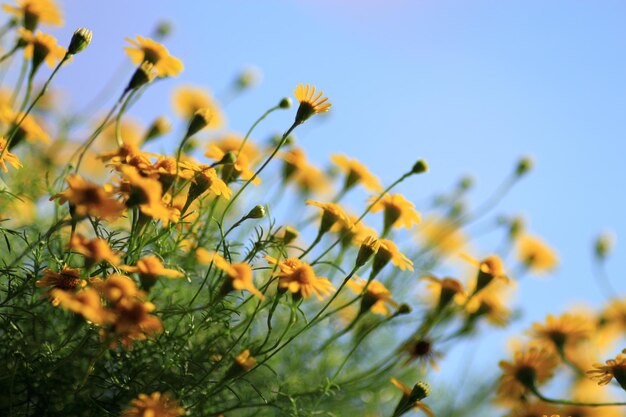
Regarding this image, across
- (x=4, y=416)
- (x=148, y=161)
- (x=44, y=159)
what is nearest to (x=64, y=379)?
(x=4, y=416)

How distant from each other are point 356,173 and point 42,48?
0.61 m

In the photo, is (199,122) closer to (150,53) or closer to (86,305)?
(150,53)

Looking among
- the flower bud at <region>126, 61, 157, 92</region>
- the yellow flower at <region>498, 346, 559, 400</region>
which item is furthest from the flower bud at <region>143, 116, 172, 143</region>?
the yellow flower at <region>498, 346, 559, 400</region>

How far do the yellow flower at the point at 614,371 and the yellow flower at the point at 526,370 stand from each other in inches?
8.4

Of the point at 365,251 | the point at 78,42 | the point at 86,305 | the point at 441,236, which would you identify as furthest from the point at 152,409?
the point at 441,236

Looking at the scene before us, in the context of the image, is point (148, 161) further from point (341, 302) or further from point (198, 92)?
point (198, 92)

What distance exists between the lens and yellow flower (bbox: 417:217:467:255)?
1.77 meters

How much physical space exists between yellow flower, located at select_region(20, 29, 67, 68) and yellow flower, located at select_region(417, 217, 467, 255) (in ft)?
3.06

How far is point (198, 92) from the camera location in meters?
2.04

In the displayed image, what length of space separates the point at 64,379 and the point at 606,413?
49.4 inches

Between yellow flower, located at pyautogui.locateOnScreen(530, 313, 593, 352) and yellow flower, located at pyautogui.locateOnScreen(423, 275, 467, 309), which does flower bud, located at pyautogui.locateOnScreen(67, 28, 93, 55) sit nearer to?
yellow flower, located at pyautogui.locateOnScreen(423, 275, 467, 309)

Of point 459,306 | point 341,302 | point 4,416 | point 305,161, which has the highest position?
point 305,161

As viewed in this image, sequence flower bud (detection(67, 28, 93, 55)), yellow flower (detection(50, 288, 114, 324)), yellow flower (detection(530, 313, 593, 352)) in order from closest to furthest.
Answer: yellow flower (detection(50, 288, 114, 324)) → flower bud (detection(67, 28, 93, 55)) → yellow flower (detection(530, 313, 593, 352))

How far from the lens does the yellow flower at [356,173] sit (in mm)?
1388
